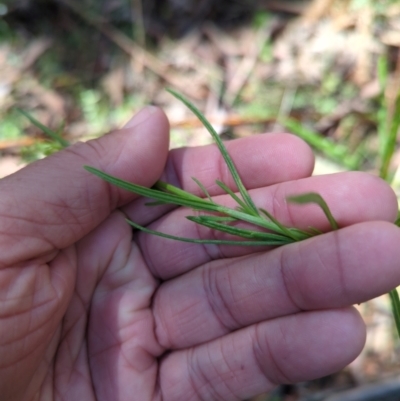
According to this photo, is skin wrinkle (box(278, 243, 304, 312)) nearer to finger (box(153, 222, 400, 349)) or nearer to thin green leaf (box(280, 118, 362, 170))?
finger (box(153, 222, 400, 349))

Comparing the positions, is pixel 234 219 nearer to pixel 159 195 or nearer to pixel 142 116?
pixel 159 195

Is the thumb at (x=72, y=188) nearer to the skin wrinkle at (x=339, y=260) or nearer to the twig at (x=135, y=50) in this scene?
the skin wrinkle at (x=339, y=260)

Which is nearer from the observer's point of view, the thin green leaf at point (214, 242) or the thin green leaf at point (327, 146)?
the thin green leaf at point (214, 242)

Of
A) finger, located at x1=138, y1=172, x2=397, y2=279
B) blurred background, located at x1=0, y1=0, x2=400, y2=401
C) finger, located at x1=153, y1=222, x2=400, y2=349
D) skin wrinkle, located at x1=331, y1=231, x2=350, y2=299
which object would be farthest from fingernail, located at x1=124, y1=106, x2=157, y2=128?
blurred background, located at x1=0, y1=0, x2=400, y2=401

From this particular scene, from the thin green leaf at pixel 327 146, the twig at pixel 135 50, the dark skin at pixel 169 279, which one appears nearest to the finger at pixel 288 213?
the dark skin at pixel 169 279

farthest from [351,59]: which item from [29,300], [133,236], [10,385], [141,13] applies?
[10,385]

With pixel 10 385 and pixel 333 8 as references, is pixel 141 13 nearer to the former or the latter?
pixel 333 8
